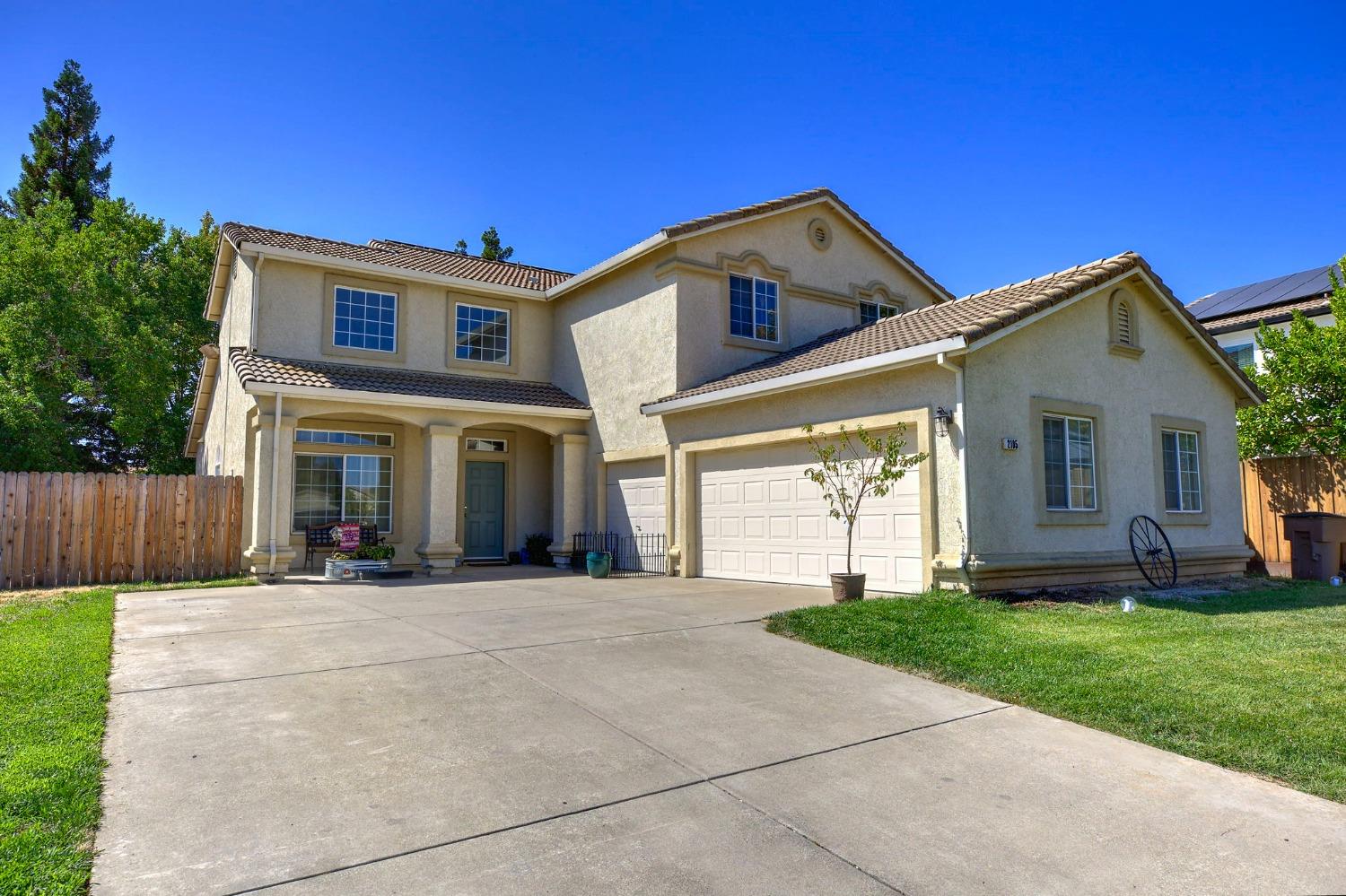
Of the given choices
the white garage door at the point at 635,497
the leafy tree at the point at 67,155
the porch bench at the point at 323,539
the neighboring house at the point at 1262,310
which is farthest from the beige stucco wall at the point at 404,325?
the leafy tree at the point at 67,155

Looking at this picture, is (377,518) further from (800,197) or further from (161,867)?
(161,867)

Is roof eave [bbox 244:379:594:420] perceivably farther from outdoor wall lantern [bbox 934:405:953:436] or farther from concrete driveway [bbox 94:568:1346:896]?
outdoor wall lantern [bbox 934:405:953:436]

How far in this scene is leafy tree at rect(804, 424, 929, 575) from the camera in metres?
10.3

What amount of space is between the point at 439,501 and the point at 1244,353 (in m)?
21.5

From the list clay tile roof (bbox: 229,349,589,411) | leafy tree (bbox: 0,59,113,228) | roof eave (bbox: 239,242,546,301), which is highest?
leafy tree (bbox: 0,59,113,228)

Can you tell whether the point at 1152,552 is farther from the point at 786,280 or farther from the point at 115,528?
the point at 115,528

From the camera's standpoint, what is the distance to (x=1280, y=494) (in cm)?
1592

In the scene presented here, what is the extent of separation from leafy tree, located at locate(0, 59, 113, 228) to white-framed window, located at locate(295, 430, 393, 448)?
24.3m

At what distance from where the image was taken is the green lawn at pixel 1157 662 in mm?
4910

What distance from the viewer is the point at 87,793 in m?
3.92

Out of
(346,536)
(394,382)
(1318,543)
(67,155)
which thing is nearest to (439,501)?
(346,536)

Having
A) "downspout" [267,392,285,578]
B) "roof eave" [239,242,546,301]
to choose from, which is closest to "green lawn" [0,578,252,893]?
"downspout" [267,392,285,578]

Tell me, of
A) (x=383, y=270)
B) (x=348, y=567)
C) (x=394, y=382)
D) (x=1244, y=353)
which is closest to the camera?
(x=348, y=567)

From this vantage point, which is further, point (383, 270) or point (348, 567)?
point (383, 270)
